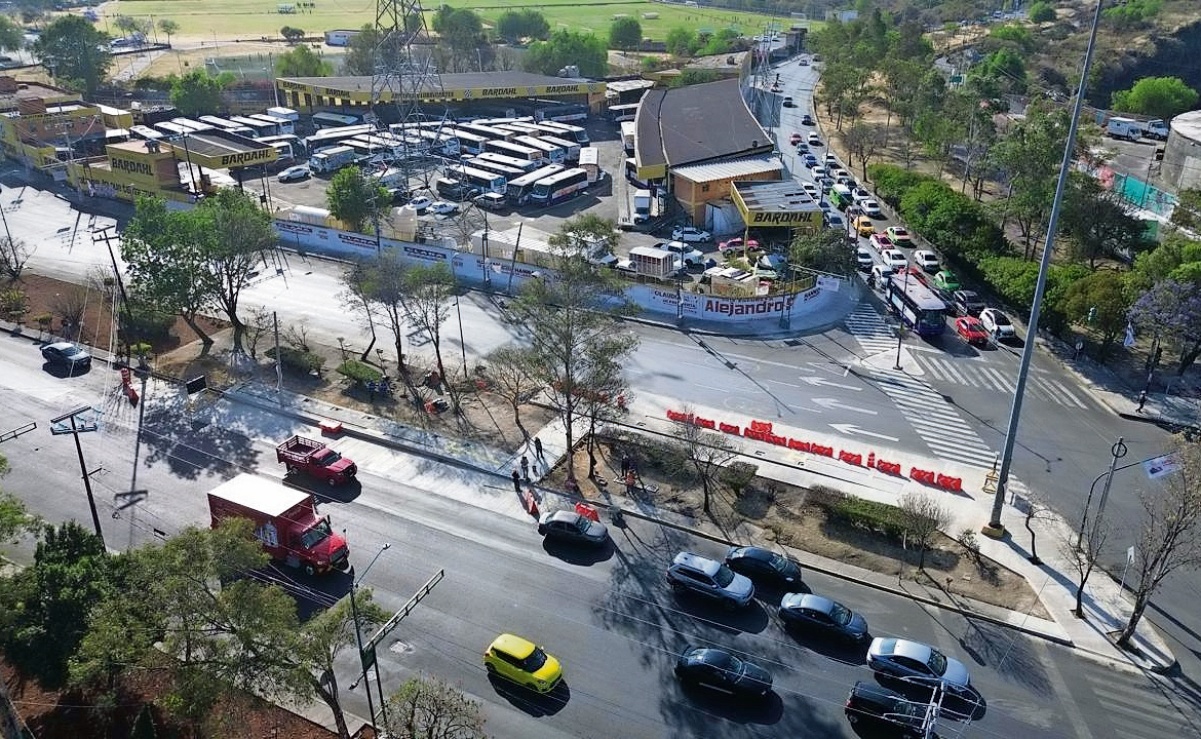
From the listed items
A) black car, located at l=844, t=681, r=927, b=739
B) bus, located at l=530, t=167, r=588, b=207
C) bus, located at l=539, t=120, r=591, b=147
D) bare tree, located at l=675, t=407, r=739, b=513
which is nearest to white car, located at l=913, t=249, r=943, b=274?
bare tree, located at l=675, t=407, r=739, b=513

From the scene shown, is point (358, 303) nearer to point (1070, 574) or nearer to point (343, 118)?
point (1070, 574)

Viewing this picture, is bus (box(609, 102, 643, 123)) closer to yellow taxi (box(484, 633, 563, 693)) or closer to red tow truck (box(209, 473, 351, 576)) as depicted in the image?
red tow truck (box(209, 473, 351, 576))

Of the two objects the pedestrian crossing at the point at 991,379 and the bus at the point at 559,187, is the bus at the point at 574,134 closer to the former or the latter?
the bus at the point at 559,187

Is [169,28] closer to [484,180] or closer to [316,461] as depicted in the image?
[484,180]

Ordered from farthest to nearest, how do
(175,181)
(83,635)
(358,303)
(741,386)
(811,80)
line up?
(811,80), (175,181), (358,303), (741,386), (83,635)

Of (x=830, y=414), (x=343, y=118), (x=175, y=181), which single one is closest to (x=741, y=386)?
(x=830, y=414)

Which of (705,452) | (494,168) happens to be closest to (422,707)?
(705,452)
